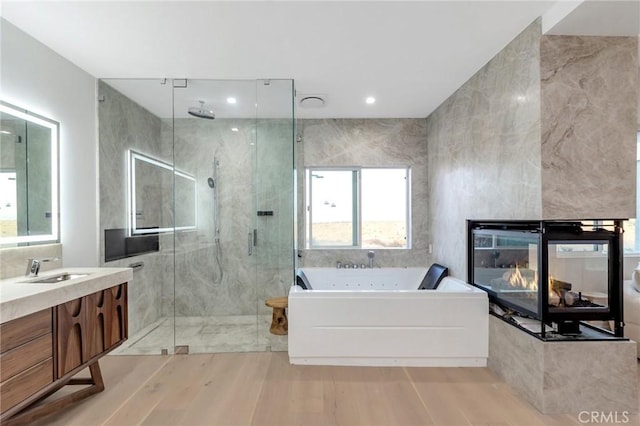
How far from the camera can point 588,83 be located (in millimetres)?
1956

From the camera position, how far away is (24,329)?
5.07ft

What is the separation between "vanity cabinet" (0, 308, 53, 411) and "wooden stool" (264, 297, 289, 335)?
1.75m

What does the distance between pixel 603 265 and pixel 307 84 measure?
277 centimetres

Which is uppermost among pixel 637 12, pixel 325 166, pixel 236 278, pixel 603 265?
pixel 637 12

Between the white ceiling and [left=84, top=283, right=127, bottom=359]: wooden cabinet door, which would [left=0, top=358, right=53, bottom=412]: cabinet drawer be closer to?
[left=84, top=283, right=127, bottom=359]: wooden cabinet door

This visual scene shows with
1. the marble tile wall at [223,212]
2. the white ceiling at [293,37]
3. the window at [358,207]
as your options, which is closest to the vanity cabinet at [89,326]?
the marble tile wall at [223,212]

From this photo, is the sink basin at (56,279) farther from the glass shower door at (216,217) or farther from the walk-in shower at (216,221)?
the walk-in shower at (216,221)

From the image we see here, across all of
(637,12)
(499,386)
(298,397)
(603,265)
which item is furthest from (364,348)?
(637,12)

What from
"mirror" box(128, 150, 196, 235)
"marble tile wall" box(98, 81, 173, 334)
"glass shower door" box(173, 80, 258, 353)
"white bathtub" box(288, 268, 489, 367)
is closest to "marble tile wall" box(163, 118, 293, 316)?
"glass shower door" box(173, 80, 258, 353)

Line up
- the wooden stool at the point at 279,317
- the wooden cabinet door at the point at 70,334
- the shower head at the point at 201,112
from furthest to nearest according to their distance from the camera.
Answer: the shower head at the point at 201,112, the wooden stool at the point at 279,317, the wooden cabinet door at the point at 70,334

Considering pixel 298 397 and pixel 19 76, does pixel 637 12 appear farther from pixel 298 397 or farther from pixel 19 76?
pixel 19 76

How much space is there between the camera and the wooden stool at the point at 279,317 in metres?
3.04

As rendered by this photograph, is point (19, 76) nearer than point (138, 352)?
Yes
